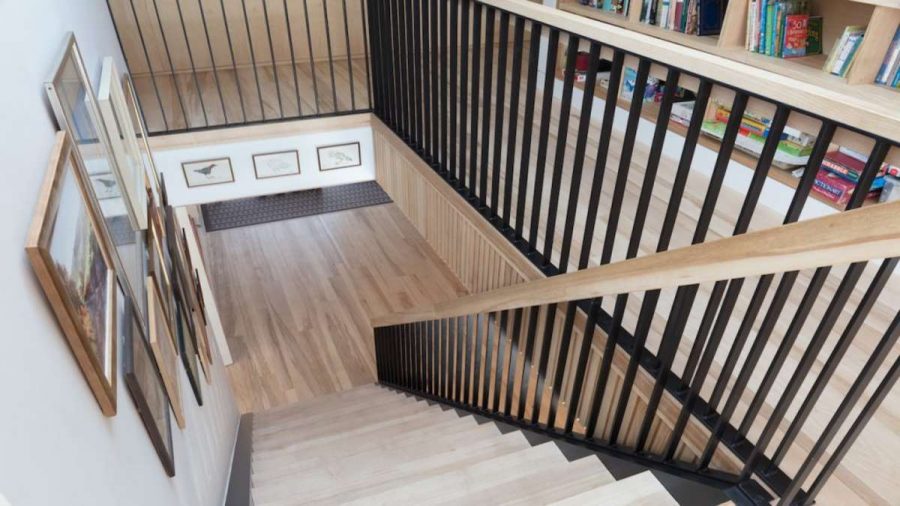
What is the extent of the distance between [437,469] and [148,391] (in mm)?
1029

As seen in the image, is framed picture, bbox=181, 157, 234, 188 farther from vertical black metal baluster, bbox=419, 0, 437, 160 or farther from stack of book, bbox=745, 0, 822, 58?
stack of book, bbox=745, 0, 822, 58

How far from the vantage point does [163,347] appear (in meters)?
1.76

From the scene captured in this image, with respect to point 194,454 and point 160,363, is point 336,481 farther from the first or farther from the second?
point 160,363

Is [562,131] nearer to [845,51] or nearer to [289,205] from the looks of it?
[845,51]

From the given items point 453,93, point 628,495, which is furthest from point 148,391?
point 453,93

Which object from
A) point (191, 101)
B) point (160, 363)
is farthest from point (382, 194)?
point (160, 363)

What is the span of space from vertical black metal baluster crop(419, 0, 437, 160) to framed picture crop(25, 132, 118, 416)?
76.5 inches

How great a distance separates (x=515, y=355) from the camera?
250 centimetres

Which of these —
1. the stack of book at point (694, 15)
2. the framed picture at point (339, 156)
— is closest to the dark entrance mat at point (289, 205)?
the framed picture at point (339, 156)

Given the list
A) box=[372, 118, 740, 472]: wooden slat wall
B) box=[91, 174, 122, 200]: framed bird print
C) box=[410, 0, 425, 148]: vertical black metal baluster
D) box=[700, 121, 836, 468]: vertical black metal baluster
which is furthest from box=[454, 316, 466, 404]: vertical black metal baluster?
box=[91, 174, 122, 200]: framed bird print

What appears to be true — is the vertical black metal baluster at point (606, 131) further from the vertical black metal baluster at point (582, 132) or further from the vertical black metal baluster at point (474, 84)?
the vertical black metal baluster at point (474, 84)

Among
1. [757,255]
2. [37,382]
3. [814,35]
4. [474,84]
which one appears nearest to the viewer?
[37,382]

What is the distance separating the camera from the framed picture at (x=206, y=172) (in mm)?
3834

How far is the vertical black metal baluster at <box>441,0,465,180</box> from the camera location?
8.29 feet
